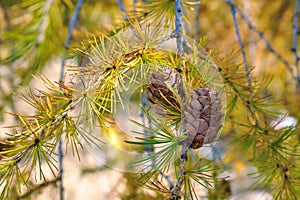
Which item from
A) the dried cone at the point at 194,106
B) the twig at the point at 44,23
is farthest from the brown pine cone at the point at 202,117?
the twig at the point at 44,23

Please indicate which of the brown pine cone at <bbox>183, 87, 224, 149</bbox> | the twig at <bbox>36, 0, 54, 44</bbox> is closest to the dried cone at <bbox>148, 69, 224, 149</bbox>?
the brown pine cone at <bbox>183, 87, 224, 149</bbox>

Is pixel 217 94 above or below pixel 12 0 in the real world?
below

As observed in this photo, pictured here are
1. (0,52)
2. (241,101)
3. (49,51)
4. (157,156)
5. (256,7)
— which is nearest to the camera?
(157,156)

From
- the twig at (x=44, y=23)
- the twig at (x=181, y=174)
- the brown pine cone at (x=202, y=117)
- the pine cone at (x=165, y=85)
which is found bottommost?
the twig at (x=181, y=174)

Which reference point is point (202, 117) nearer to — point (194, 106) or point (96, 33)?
point (194, 106)

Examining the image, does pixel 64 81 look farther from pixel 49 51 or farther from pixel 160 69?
pixel 49 51

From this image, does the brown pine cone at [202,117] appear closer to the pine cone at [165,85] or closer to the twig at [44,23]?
the pine cone at [165,85]

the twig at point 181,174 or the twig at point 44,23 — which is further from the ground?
the twig at point 44,23

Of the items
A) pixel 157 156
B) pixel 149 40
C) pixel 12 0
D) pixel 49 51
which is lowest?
pixel 157 156

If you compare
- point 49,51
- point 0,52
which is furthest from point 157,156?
point 0,52
